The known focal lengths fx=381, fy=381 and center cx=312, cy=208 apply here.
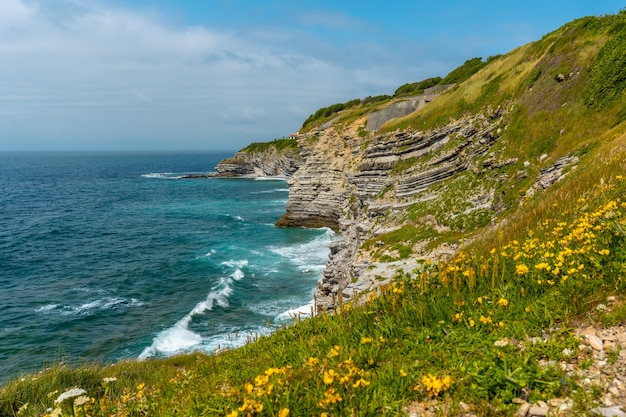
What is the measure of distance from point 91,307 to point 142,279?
6.30 m

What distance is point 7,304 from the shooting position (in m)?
31.1

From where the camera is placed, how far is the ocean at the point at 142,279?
2502 centimetres

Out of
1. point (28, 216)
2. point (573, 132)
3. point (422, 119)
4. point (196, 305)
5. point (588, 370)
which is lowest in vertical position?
point (196, 305)

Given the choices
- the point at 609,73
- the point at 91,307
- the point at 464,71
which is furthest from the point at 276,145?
the point at 609,73

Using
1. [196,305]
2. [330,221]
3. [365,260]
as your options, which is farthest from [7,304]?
[330,221]

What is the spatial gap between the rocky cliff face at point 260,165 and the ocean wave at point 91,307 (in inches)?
3810

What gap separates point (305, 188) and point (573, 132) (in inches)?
1630

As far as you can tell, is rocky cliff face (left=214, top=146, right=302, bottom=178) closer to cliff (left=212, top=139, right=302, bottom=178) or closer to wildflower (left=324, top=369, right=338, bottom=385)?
cliff (left=212, top=139, right=302, bottom=178)

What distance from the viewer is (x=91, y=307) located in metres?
30.2

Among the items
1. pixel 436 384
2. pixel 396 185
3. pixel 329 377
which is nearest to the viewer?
pixel 436 384

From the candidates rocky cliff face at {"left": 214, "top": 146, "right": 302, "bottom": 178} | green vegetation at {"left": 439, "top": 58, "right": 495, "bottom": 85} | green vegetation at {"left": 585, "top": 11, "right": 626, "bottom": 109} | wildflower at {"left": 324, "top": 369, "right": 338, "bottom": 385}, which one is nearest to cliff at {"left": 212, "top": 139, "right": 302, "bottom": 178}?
rocky cliff face at {"left": 214, "top": 146, "right": 302, "bottom": 178}

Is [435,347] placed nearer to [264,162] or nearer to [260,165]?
[264,162]

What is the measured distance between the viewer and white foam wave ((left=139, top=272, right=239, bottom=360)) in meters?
23.4

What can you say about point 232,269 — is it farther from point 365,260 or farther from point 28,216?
point 28,216
